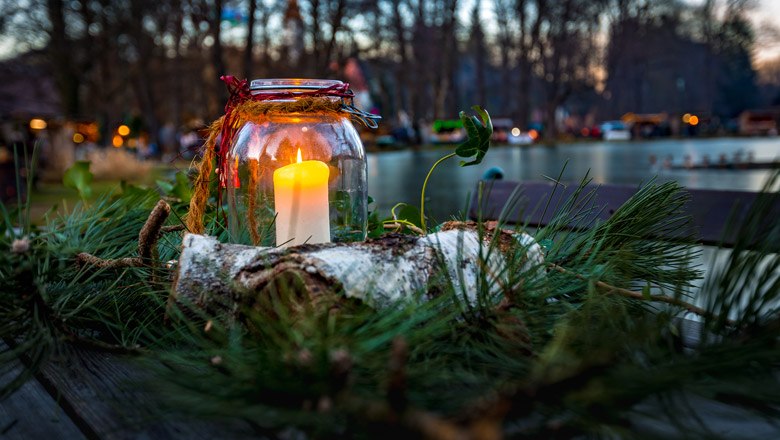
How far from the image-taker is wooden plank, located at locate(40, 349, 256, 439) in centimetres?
70

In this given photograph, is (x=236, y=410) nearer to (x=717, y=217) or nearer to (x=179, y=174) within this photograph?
(x=179, y=174)

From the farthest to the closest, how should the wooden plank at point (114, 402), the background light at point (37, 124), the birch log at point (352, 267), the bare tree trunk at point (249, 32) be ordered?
1. the bare tree trunk at point (249, 32)
2. the background light at point (37, 124)
3. the birch log at point (352, 267)
4. the wooden plank at point (114, 402)

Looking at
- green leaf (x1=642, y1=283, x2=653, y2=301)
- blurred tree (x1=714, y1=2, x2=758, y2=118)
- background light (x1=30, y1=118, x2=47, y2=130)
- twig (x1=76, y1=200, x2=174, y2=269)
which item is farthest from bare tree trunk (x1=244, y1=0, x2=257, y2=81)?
blurred tree (x1=714, y1=2, x2=758, y2=118)

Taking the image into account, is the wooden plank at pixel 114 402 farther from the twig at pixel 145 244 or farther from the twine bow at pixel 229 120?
the twine bow at pixel 229 120

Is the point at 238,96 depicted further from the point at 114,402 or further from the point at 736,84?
the point at 736,84

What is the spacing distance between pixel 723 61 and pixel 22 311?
67990mm

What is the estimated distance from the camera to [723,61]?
202 feet

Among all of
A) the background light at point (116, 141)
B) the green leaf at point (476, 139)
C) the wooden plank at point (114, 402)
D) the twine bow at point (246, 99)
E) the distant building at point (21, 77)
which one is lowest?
the background light at point (116, 141)

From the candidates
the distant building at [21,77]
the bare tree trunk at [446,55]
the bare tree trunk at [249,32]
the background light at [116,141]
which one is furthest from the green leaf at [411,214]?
the background light at [116,141]

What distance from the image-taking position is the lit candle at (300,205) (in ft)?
3.89

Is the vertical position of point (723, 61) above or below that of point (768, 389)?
above

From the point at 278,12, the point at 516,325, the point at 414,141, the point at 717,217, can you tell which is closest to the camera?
the point at 516,325

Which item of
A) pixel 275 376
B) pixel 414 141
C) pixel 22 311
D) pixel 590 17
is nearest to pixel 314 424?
pixel 275 376

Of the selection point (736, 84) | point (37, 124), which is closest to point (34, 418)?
point (37, 124)
